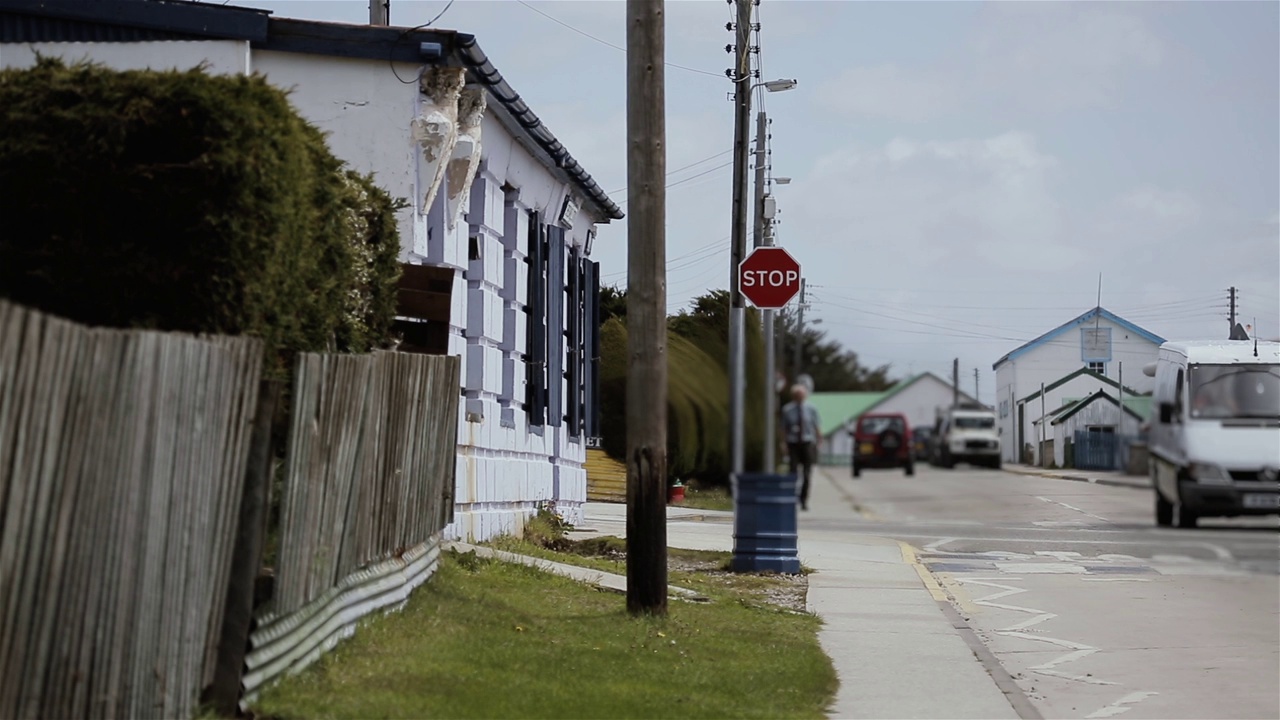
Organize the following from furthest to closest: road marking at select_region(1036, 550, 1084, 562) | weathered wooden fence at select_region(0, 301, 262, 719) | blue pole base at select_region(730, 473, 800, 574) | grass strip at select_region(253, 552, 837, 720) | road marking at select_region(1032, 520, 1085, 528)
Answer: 1. grass strip at select_region(253, 552, 837, 720)
2. weathered wooden fence at select_region(0, 301, 262, 719)
3. road marking at select_region(1036, 550, 1084, 562)
4. blue pole base at select_region(730, 473, 800, 574)
5. road marking at select_region(1032, 520, 1085, 528)

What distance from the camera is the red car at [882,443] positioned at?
1.75 m

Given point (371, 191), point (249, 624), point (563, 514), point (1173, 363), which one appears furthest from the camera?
point (563, 514)

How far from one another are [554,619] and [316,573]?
13.5 ft

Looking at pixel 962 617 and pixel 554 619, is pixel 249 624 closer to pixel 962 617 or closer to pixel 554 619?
pixel 554 619

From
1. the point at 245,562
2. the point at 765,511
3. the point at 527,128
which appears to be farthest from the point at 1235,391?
the point at 527,128

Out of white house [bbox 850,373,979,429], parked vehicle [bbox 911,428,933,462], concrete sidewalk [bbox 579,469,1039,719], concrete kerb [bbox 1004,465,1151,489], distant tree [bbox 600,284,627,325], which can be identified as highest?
distant tree [bbox 600,284,627,325]

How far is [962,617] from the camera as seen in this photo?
52.7 ft

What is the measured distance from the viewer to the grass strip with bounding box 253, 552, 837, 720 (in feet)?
28.5

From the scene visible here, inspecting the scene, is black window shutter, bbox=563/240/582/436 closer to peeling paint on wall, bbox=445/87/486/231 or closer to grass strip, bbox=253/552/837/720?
peeling paint on wall, bbox=445/87/486/231

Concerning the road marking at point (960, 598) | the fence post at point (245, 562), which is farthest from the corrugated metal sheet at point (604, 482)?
the fence post at point (245, 562)

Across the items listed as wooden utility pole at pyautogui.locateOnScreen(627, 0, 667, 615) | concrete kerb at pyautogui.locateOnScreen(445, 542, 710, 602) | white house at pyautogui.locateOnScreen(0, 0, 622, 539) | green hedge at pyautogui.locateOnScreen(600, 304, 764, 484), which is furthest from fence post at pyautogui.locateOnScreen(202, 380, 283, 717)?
concrete kerb at pyautogui.locateOnScreen(445, 542, 710, 602)

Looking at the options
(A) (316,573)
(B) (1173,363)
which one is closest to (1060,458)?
(B) (1173,363)

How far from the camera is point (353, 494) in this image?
9516 millimetres

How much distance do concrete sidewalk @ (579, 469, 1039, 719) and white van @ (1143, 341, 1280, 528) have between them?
5167 millimetres
